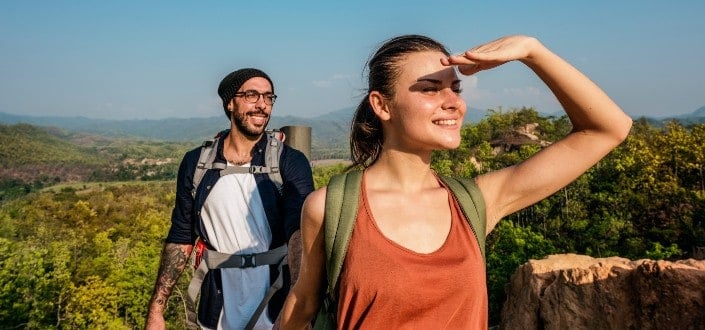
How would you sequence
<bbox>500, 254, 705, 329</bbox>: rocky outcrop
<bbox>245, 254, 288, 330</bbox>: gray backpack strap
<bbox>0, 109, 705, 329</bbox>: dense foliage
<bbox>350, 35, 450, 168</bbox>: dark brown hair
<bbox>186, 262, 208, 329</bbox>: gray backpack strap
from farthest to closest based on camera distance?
<bbox>0, 109, 705, 329</bbox>: dense foliage, <bbox>500, 254, 705, 329</bbox>: rocky outcrop, <bbox>186, 262, 208, 329</bbox>: gray backpack strap, <bbox>245, 254, 288, 330</bbox>: gray backpack strap, <bbox>350, 35, 450, 168</bbox>: dark brown hair

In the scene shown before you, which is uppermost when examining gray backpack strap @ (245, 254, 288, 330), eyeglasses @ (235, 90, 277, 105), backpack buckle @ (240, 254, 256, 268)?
eyeglasses @ (235, 90, 277, 105)

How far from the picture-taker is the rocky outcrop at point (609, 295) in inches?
278

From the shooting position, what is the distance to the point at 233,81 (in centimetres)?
311

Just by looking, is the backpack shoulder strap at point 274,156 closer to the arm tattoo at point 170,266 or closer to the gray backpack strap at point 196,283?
the gray backpack strap at point 196,283

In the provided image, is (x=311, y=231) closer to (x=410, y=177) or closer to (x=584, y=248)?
(x=410, y=177)

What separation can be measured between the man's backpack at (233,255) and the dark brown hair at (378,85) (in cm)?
99

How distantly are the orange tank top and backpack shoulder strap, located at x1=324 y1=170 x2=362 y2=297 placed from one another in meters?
0.02

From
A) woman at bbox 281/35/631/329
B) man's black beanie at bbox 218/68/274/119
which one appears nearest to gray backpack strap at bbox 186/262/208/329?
man's black beanie at bbox 218/68/274/119

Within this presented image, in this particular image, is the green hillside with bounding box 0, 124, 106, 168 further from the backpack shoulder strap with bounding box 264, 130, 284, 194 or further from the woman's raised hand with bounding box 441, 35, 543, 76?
the woman's raised hand with bounding box 441, 35, 543, 76

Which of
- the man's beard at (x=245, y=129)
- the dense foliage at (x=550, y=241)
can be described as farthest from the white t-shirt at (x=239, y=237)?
the dense foliage at (x=550, y=241)

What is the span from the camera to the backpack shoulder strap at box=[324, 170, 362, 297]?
4.97 feet

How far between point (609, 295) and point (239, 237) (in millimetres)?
8605

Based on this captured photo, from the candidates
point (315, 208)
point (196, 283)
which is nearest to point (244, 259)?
point (196, 283)

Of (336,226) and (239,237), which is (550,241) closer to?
(239,237)
